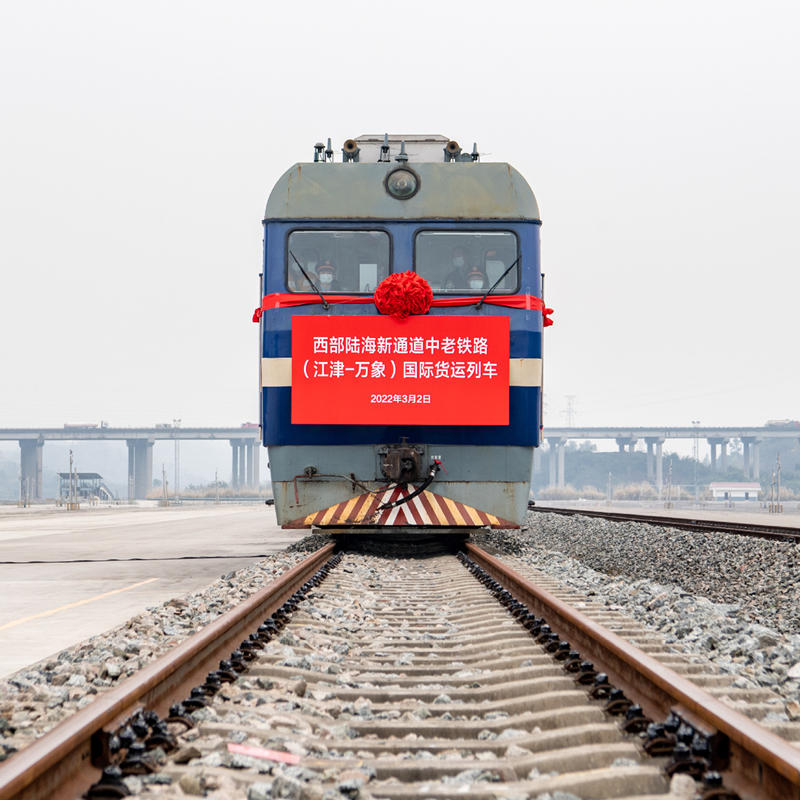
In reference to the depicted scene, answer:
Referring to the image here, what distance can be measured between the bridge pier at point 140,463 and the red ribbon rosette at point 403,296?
11797cm

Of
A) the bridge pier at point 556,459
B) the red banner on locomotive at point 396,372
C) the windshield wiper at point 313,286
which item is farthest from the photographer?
the bridge pier at point 556,459

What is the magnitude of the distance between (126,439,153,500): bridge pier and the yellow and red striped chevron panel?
4626 inches

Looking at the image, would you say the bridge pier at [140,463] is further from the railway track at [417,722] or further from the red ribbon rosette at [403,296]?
the railway track at [417,722]

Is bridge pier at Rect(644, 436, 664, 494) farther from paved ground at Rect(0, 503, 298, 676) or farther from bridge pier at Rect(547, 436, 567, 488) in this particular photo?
paved ground at Rect(0, 503, 298, 676)

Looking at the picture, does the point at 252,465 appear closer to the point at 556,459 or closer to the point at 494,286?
the point at 556,459

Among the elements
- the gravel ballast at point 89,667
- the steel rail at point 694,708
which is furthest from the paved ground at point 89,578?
the steel rail at point 694,708

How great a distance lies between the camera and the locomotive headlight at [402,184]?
10.5 m

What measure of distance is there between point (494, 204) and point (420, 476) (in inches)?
122

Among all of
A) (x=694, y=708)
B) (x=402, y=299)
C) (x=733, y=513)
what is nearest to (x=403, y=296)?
(x=402, y=299)

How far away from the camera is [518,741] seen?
10.9 ft

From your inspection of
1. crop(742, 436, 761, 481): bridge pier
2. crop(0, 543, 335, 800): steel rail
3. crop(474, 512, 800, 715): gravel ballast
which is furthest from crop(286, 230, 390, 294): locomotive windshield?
crop(742, 436, 761, 481): bridge pier

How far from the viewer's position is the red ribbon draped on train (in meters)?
10.0

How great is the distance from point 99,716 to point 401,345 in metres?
7.32

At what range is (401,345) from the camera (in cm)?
1006
